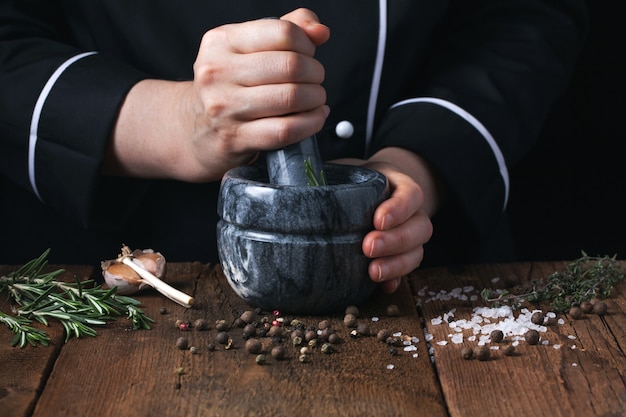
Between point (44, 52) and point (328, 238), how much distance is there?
653mm

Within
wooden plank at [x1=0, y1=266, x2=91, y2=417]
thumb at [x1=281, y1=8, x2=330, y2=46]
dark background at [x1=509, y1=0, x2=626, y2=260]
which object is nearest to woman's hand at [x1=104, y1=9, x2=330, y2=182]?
thumb at [x1=281, y1=8, x2=330, y2=46]

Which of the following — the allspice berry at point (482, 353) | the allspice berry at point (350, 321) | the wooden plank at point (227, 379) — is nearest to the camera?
the wooden plank at point (227, 379)

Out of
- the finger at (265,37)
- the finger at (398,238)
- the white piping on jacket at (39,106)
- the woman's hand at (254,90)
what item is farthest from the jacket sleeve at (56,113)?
the finger at (398,238)

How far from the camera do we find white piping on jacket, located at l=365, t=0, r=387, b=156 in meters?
1.51

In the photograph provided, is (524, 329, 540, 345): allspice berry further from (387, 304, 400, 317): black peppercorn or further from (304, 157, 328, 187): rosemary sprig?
(304, 157, 328, 187): rosemary sprig

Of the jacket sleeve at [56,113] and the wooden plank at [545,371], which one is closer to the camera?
the wooden plank at [545,371]

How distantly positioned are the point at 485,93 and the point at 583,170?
85 cm

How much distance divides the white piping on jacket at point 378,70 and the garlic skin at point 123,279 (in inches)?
21.4

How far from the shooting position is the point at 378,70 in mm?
1546

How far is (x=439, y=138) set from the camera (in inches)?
57.6

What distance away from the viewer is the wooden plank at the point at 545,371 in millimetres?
915

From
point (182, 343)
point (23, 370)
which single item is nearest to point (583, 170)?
point (182, 343)

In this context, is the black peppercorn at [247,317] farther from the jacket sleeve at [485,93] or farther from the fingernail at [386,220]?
the jacket sleeve at [485,93]

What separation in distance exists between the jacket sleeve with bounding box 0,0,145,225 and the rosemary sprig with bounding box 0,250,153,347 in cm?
21
